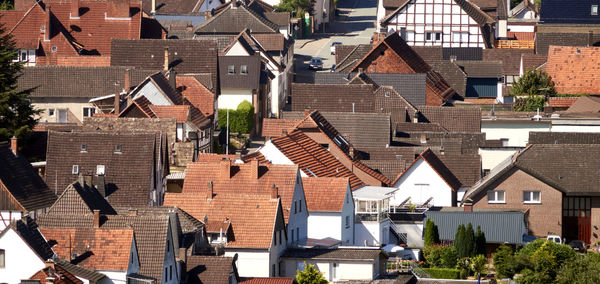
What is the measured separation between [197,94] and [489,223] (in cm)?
2537

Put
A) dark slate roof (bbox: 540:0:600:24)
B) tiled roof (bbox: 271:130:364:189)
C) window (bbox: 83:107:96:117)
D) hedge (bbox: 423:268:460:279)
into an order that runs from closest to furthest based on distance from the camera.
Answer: hedge (bbox: 423:268:460:279) < tiled roof (bbox: 271:130:364:189) < window (bbox: 83:107:96:117) < dark slate roof (bbox: 540:0:600:24)

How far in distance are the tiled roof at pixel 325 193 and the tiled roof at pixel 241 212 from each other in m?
5.64

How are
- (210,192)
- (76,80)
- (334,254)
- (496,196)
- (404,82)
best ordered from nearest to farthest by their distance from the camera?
1. (334,254)
2. (210,192)
3. (496,196)
4. (76,80)
5. (404,82)

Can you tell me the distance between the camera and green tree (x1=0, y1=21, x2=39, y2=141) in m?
79.2

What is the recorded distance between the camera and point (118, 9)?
118 m

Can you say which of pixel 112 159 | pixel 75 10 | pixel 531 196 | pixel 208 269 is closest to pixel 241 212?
pixel 208 269

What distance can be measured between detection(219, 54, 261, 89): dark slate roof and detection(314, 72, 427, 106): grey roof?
7164mm

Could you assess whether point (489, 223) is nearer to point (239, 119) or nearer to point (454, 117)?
point (454, 117)

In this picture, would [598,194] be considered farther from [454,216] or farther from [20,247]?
[20,247]

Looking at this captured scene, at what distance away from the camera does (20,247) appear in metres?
55.2

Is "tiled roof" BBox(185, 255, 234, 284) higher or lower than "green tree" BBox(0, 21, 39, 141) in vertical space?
lower

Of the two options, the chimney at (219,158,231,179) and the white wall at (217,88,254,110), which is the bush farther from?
the white wall at (217,88,254,110)

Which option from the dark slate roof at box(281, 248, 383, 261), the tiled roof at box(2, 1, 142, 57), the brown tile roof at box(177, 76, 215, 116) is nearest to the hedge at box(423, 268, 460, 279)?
the dark slate roof at box(281, 248, 383, 261)

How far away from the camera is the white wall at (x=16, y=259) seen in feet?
180
